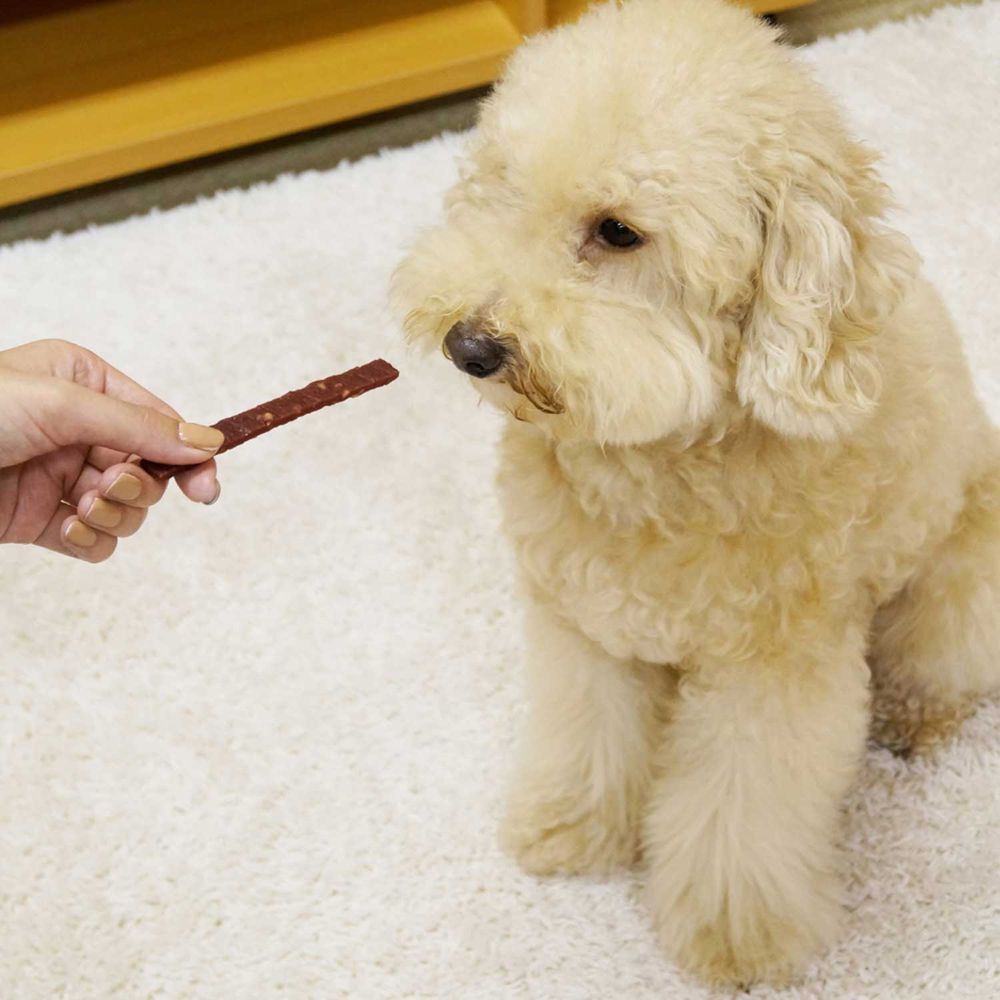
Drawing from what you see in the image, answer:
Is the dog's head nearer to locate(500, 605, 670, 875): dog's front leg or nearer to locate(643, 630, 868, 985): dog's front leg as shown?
locate(643, 630, 868, 985): dog's front leg

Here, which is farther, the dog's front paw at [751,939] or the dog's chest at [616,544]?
the dog's front paw at [751,939]

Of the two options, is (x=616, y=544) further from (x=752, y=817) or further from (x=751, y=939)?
(x=751, y=939)

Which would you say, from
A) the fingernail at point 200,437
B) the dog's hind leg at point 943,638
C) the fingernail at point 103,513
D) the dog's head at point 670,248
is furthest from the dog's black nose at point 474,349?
the dog's hind leg at point 943,638

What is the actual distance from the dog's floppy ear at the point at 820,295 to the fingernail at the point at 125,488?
19.0 inches

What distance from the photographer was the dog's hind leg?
3.93 ft

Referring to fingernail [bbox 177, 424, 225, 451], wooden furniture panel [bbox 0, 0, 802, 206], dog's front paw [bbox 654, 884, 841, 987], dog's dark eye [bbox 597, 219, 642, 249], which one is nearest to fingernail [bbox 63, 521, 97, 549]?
fingernail [bbox 177, 424, 225, 451]

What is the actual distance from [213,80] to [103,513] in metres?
1.20

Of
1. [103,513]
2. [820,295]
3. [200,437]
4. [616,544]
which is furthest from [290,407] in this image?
[820,295]

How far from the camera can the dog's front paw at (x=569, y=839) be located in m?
1.27

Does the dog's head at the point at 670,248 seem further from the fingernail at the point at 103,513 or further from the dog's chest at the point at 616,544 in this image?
the fingernail at the point at 103,513

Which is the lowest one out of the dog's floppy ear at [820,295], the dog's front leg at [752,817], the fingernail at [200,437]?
the dog's front leg at [752,817]

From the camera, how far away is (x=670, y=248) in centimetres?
87

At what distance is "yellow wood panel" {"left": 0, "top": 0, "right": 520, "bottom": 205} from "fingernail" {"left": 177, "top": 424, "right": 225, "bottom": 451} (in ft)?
3.60

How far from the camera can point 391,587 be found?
1511 millimetres
